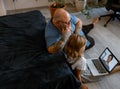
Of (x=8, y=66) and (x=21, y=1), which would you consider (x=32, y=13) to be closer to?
(x=8, y=66)

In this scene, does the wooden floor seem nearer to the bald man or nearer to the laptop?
the laptop

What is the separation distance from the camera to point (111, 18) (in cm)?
327

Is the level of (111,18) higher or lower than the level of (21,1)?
lower

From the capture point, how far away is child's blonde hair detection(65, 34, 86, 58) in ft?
5.36

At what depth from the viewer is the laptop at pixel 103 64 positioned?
2012 millimetres

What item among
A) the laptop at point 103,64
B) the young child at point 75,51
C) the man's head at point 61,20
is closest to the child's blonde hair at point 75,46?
the young child at point 75,51

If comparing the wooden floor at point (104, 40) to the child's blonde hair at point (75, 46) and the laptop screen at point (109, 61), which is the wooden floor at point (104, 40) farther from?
the child's blonde hair at point (75, 46)

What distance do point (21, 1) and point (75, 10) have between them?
125 cm

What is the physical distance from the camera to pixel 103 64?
212 centimetres

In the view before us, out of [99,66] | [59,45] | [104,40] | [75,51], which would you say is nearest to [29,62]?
[59,45]

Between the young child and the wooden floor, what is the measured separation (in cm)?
37

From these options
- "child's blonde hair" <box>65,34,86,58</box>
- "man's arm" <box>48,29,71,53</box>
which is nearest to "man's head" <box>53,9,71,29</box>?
"man's arm" <box>48,29,71,53</box>

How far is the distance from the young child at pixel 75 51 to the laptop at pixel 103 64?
40cm

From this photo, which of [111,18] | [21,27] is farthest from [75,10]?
[21,27]
